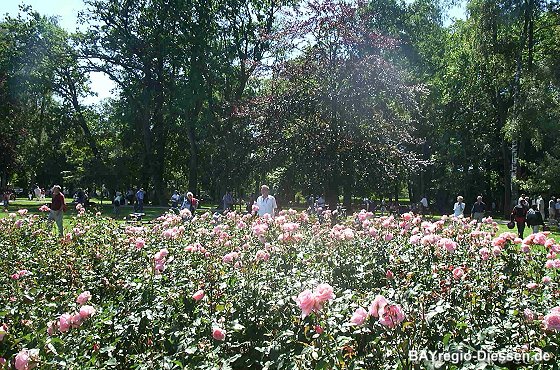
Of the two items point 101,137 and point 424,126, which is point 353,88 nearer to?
point 424,126

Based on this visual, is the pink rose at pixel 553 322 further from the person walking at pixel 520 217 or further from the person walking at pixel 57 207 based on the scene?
the person walking at pixel 520 217

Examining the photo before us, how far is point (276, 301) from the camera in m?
3.25

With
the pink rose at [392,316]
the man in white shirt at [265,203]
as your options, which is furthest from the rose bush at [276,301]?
the man in white shirt at [265,203]

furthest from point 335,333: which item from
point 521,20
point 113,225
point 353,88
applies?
point 521,20

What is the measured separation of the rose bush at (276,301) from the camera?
8.23ft

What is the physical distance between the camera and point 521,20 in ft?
73.5

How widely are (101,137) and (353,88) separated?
30544 mm

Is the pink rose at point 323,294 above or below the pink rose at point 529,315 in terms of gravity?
above

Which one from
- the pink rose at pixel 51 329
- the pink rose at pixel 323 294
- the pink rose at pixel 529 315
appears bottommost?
the pink rose at pixel 51 329

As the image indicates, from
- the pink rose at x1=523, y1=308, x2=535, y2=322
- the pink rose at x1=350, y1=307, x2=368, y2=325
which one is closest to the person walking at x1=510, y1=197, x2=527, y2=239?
the pink rose at x1=523, y1=308, x2=535, y2=322

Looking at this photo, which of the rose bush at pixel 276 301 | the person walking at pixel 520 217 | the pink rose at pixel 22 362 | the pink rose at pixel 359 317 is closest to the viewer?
the pink rose at pixel 22 362

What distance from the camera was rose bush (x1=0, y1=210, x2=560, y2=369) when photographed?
2.51 m

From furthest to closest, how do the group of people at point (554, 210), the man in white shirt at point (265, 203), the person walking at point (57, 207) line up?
1. the group of people at point (554, 210)
2. the person walking at point (57, 207)
3. the man in white shirt at point (265, 203)

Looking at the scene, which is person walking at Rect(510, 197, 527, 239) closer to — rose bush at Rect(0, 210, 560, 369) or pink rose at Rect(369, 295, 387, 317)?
rose bush at Rect(0, 210, 560, 369)
